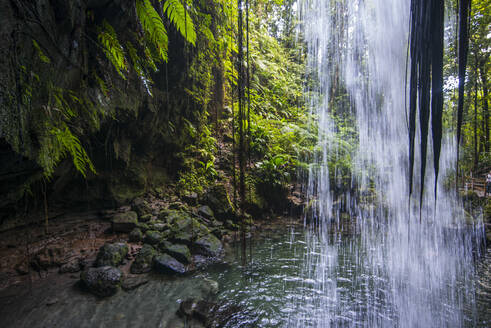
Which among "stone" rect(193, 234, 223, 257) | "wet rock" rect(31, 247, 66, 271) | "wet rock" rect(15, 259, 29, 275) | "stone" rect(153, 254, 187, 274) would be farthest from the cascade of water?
"wet rock" rect(15, 259, 29, 275)

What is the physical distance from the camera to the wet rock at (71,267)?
3404 mm

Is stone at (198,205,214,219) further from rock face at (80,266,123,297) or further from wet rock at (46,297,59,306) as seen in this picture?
wet rock at (46,297,59,306)

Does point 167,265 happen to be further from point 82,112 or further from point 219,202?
point 82,112

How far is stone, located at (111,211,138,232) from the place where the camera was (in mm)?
4387

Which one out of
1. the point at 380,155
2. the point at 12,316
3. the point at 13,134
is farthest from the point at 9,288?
the point at 380,155

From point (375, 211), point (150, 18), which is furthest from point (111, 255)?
point (375, 211)

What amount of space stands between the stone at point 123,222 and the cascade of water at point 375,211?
139 inches

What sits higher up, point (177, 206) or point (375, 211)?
point (177, 206)

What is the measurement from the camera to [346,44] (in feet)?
35.2

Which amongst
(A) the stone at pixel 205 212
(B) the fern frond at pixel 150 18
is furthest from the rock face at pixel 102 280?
(B) the fern frond at pixel 150 18

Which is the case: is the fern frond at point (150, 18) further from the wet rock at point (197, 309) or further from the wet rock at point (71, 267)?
the wet rock at point (71, 267)

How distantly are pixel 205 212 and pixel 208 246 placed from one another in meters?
1.13

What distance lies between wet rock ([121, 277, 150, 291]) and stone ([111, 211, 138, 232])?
4.16ft

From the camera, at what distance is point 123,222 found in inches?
174
